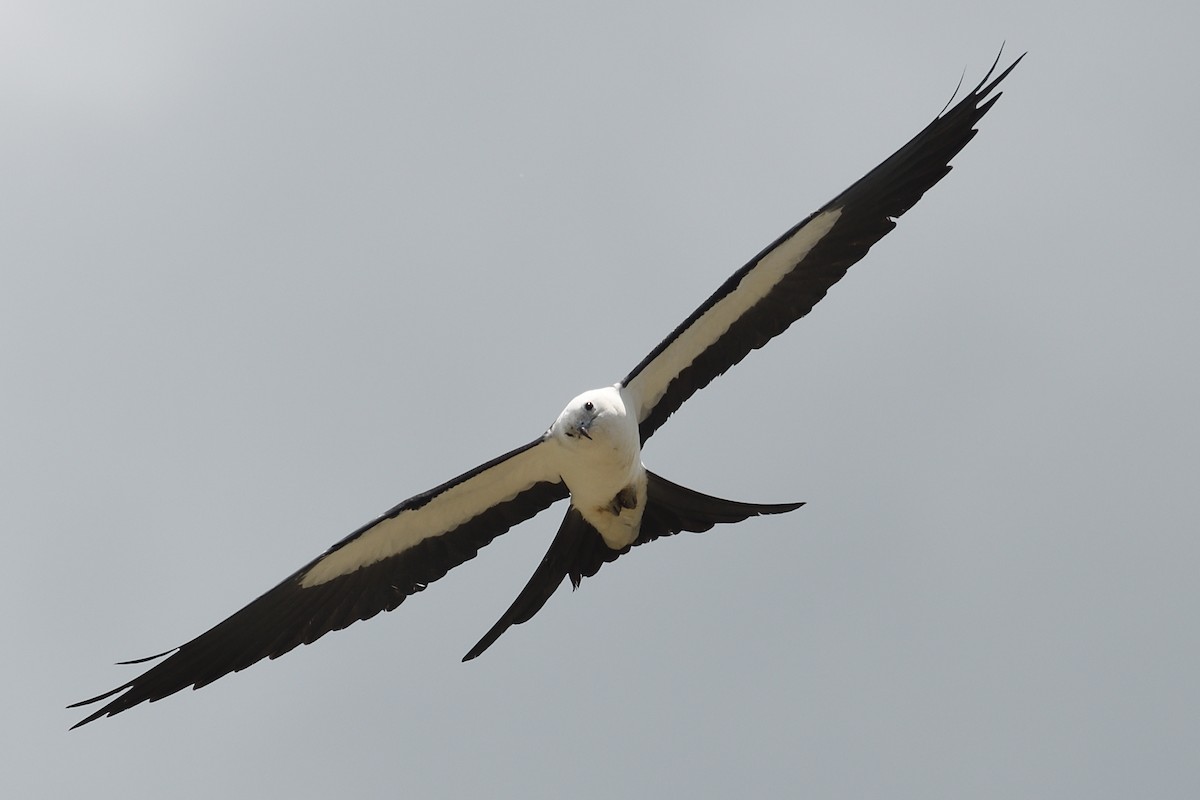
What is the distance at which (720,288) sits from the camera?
10695mm

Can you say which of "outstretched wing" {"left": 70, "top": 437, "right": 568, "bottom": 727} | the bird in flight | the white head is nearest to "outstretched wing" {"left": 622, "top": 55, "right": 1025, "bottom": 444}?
the bird in flight

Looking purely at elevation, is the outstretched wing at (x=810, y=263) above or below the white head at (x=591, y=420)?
above

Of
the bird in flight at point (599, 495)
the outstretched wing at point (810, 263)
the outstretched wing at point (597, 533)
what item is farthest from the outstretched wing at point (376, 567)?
the outstretched wing at point (810, 263)

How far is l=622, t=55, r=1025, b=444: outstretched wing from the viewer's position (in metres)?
11.0

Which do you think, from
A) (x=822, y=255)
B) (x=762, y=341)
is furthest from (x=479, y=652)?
(x=822, y=255)

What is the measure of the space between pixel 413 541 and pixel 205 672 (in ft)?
5.51

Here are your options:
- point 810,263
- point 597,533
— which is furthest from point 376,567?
point 810,263

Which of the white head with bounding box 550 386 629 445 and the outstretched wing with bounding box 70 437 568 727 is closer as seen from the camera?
the white head with bounding box 550 386 629 445

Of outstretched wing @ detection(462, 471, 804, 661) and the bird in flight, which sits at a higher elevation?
the bird in flight

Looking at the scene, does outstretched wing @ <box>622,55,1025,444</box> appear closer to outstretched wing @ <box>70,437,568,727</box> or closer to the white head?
the white head

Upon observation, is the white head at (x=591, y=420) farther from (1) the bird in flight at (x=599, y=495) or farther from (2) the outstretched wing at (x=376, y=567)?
(2) the outstretched wing at (x=376, y=567)

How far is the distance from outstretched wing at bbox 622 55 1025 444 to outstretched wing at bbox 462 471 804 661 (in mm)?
692

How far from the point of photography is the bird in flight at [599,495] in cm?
1082

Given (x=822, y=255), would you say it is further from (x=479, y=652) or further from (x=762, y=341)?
(x=479, y=652)
